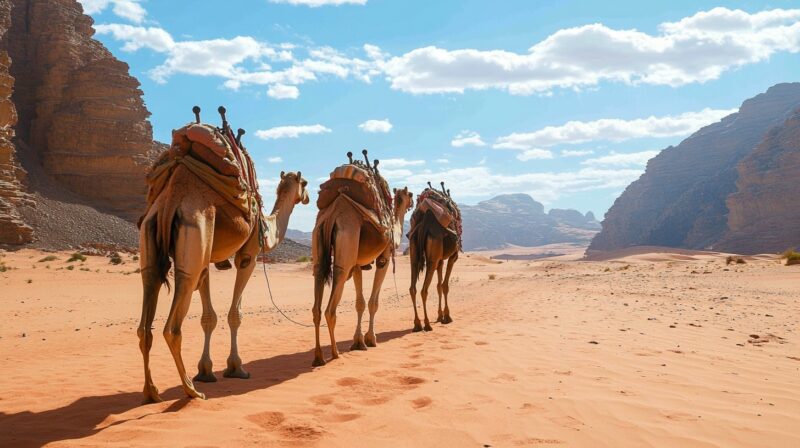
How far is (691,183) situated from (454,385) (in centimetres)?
13855

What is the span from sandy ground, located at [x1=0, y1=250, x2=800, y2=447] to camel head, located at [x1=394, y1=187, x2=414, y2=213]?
2.56m

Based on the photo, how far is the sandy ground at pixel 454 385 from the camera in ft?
15.0

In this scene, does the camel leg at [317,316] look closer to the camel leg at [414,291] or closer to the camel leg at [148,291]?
the camel leg at [148,291]

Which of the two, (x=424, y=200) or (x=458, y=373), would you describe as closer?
(x=458, y=373)

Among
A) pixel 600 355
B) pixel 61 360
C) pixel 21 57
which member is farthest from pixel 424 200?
pixel 21 57

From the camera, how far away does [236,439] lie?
14.8 ft

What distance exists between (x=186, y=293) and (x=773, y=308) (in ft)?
43.7

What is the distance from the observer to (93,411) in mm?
5391

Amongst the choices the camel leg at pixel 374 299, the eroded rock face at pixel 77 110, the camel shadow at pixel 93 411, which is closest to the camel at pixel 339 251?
the camel leg at pixel 374 299

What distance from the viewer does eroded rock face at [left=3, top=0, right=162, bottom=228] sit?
190ft

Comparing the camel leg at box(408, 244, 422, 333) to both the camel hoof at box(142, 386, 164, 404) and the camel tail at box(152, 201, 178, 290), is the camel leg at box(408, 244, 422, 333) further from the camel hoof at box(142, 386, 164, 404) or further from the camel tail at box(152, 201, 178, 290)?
the camel tail at box(152, 201, 178, 290)

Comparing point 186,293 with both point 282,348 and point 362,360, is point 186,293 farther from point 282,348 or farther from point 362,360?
point 282,348

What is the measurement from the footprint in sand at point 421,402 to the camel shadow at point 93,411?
192 cm

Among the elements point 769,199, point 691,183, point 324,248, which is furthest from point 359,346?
point 691,183
